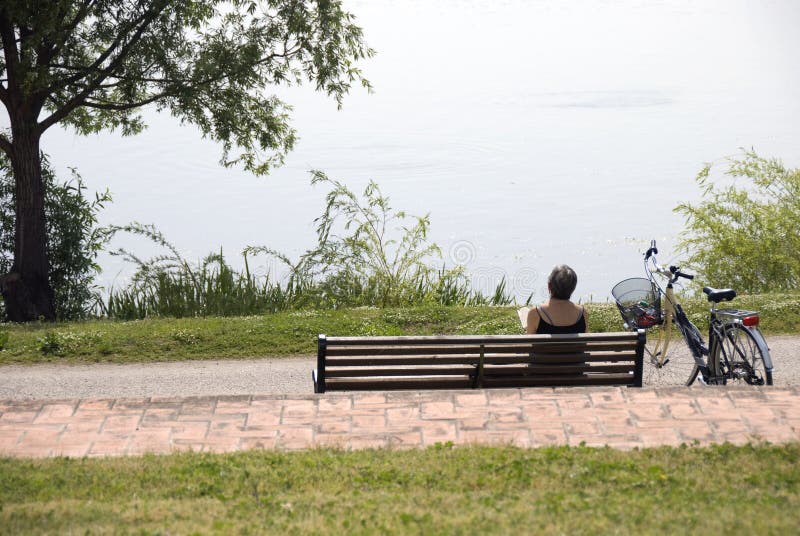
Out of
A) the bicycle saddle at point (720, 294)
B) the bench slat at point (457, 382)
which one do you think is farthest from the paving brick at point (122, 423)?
the bicycle saddle at point (720, 294)

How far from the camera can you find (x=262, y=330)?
12547mm

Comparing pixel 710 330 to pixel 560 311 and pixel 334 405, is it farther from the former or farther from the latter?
pixel 334 405

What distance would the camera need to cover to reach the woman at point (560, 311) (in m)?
8.48

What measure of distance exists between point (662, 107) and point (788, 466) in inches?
3901

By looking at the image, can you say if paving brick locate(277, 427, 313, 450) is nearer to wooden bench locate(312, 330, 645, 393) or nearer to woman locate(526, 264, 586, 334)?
wooden bench locate(312, 330, 645, 393)

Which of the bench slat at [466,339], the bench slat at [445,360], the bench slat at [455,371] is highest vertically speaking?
the bench slat at [466,339]

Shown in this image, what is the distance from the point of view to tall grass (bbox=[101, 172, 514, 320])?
16.2 m

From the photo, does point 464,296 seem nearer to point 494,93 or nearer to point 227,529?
point 227,529

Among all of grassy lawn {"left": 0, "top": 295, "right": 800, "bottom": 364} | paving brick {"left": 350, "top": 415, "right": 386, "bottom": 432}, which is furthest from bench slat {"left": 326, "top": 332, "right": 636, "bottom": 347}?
grassy lawn {"left": 0, "top": 295, "right": 800, "bottom": 364}

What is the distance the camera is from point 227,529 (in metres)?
5.56

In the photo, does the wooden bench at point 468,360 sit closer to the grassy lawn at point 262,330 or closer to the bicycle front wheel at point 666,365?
the bicycle front wheel at point 666,365

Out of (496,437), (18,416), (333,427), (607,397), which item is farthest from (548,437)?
(18,416)

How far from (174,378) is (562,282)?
15.1ft

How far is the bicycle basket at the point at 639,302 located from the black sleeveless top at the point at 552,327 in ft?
3.23
